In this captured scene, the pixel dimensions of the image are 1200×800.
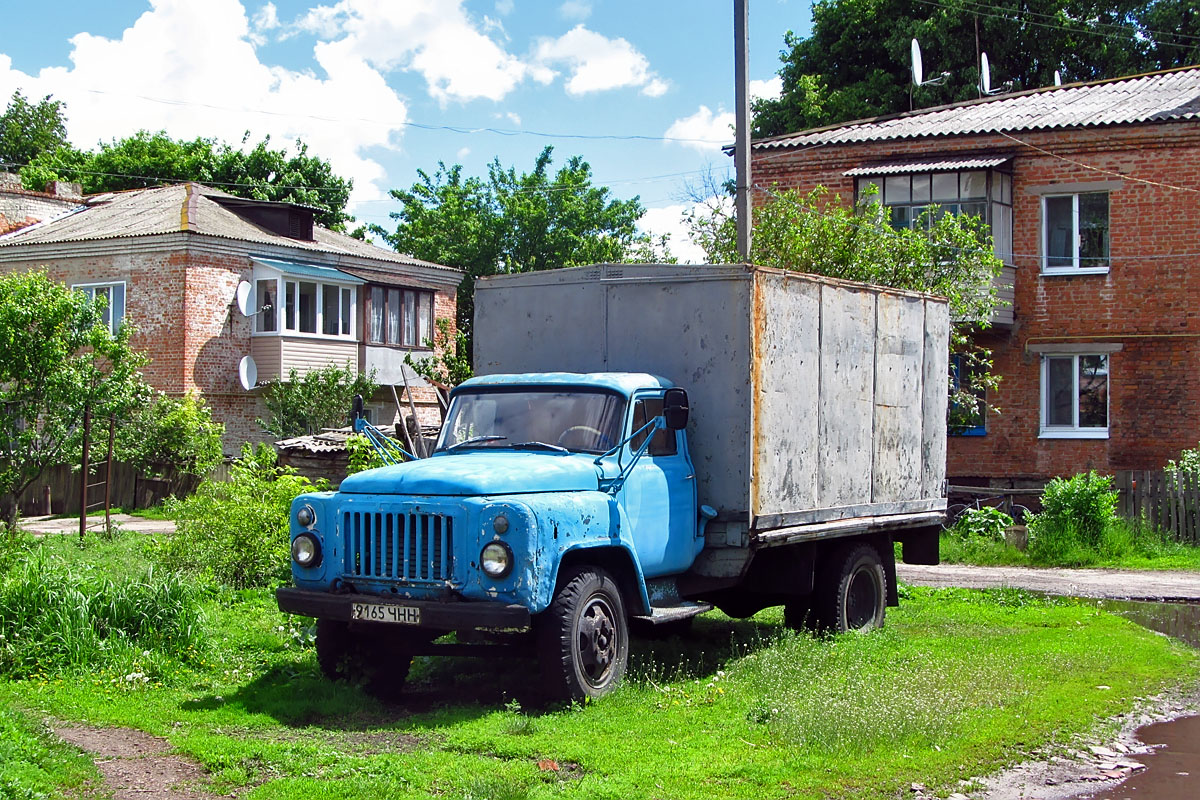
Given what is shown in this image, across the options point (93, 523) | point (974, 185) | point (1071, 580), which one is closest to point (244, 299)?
point (93, 523)

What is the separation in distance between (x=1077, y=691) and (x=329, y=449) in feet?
49.9

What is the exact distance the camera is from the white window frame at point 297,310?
31.7m

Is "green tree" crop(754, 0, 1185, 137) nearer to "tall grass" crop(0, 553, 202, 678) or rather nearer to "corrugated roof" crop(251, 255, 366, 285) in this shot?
"corrugated roof" crop(251, 255, 366, 285)

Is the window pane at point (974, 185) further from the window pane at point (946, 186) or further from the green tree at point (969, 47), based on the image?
the green tree at point (969, 47)

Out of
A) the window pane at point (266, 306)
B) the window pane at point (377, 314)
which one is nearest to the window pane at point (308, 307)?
the window pane at point (266, 306)

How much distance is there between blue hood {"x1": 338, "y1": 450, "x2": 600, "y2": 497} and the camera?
25.5ft

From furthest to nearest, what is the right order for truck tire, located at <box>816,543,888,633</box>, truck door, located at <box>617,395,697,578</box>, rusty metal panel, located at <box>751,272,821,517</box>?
truck tire, located at <box>816,543,888,633</box> < rusty metal panel, located at <box>751,272,821,517</box> < truck door, located at <box>617,395,697,578</box>

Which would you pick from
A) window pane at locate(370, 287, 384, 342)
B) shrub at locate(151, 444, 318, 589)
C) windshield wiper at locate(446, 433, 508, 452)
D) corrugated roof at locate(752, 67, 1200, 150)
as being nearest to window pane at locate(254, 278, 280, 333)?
window pane at locate(370, 287, 384, 342)

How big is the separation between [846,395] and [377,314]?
25.5 meters

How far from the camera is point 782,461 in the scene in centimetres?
973

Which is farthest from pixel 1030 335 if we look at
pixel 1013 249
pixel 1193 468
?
pixel 1193 468

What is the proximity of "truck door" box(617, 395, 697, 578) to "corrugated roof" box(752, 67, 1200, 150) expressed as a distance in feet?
53.1

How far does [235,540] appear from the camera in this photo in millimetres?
12859

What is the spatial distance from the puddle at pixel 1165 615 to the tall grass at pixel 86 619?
8.39 meters
